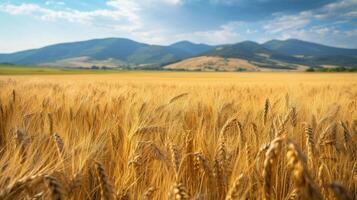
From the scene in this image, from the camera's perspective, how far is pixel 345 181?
3.84 ft

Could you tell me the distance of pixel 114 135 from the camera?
1539 millimetres

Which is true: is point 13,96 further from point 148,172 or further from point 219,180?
point 219,180

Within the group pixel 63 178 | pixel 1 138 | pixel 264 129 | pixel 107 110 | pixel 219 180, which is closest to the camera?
pixel 63 178

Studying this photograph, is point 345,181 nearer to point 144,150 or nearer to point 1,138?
point 144,150

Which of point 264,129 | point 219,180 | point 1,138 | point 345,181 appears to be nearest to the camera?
point 219,180

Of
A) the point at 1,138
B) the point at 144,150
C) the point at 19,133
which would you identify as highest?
the point at 19,133

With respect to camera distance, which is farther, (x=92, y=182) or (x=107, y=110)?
(x=107, y=110)

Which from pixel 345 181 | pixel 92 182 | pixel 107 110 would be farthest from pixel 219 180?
pixel 107 110

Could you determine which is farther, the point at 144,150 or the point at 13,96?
the point at 13,96

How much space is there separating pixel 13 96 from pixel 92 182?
6.26 ft

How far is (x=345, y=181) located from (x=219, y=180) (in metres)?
0.64

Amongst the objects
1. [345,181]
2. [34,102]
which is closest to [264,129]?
[345,181]

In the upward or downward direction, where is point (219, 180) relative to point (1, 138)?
upward

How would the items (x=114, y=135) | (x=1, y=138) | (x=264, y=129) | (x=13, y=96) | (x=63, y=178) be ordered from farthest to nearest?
(x=13, y=96) < (x=1, y=138) < (x=264, y=129) < (x=114, y=135) < (x=63, y=178)
